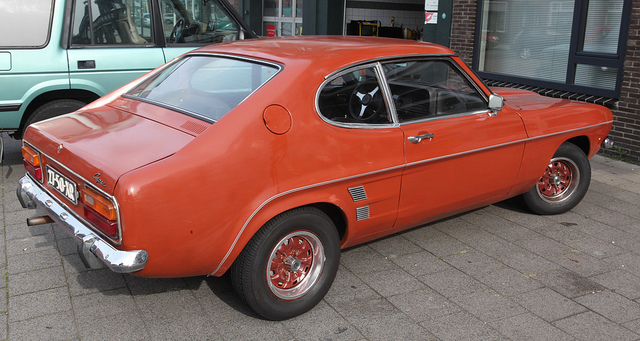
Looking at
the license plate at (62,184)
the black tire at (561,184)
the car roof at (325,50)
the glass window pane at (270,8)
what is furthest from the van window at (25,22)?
the glass window pane at (270,8)

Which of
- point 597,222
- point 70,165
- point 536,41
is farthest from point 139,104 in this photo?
point 536,41

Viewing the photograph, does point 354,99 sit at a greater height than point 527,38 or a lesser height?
lesser

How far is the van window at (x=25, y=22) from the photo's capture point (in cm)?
584

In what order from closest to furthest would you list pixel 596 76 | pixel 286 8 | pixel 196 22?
pixel 196 22 < pixel 596 76 < pixel 286 8

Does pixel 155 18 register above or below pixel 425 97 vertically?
above

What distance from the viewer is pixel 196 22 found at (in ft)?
22.6

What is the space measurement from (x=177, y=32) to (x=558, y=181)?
449cm

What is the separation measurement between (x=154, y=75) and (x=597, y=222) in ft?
13.2

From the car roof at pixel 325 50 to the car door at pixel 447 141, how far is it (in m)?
0.10

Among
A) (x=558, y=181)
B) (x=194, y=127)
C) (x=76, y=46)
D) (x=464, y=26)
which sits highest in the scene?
(x=464, y=26)

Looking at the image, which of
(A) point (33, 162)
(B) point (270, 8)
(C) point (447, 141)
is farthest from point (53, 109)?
(B) point (270, 8)

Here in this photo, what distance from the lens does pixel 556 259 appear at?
14.3ft

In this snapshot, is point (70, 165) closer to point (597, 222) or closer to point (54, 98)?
point (54, 98)

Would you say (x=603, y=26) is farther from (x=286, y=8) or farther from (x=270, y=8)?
(x=270, y=8)
